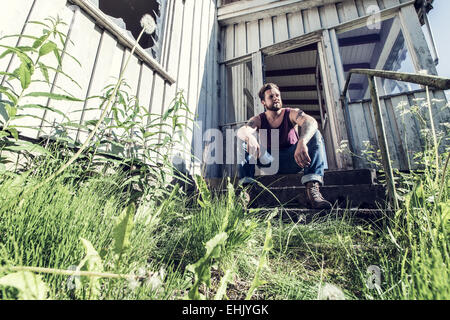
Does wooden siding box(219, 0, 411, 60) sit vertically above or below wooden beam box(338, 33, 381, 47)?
below

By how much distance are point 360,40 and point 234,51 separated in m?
3.13

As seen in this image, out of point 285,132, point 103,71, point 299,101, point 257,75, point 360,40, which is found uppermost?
point 299,101

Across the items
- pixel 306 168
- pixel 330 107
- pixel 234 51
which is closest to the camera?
pixel 306 168

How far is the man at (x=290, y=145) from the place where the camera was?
190 cm

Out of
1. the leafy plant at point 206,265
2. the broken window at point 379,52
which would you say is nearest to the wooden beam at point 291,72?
the broken window at point 379,52

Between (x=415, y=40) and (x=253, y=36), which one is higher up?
(x=253, y=36)

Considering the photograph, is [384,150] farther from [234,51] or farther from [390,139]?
[234,51]

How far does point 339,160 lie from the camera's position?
3.10 metres

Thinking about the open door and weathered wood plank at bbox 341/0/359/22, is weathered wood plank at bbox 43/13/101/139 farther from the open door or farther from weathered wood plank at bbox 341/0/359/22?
the open door

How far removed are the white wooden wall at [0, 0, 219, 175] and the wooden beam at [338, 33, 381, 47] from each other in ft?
10.6

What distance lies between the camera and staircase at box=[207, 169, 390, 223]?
63.8 inches

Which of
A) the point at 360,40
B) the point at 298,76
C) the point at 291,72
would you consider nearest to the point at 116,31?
the point at 360,40

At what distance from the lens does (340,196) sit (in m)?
1.90

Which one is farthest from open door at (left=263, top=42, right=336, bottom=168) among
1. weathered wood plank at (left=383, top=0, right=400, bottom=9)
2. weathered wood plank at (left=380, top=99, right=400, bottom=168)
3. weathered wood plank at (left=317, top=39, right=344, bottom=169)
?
weathered wood plank at (left=380, top=99, right=400, bottom=168)
